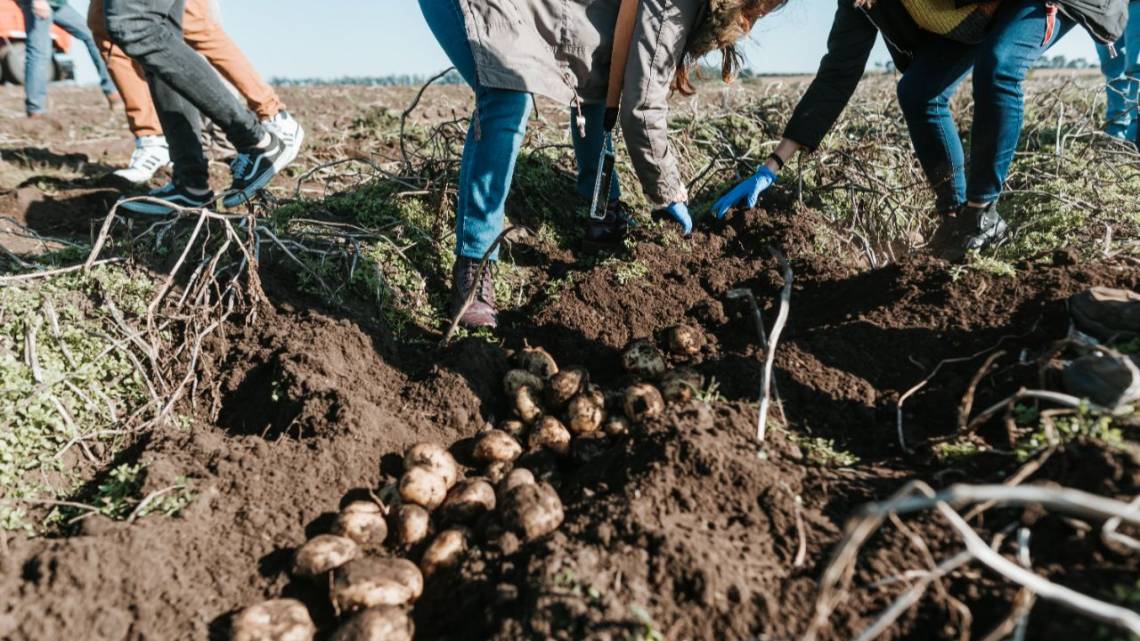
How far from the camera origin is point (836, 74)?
354 cm

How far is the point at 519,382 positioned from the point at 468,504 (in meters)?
0.66

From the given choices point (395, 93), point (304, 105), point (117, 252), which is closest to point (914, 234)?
point (117, 252)

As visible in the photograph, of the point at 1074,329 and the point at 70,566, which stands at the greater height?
the point at 1074,329

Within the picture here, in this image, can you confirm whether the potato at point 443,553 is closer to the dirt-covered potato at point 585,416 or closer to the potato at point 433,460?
the potato at point 433,460

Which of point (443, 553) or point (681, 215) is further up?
point (681, 215)

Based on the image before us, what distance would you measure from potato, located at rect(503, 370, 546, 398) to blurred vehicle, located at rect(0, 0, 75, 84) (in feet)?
33.6

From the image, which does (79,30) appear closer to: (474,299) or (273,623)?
(474,299)

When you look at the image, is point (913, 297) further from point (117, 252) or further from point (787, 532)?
point (117, 252)

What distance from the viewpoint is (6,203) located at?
4.45 m

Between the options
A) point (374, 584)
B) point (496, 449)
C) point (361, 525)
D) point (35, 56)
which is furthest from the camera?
point (35, 56)

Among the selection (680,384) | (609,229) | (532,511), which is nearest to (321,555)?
(532,511)

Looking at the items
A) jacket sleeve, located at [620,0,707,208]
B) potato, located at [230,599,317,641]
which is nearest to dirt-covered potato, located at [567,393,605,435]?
potato, located at [230,599,317,641]

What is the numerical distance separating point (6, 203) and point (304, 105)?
5.16 meters

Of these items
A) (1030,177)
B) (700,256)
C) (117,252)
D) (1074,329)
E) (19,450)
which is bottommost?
(19,450)
